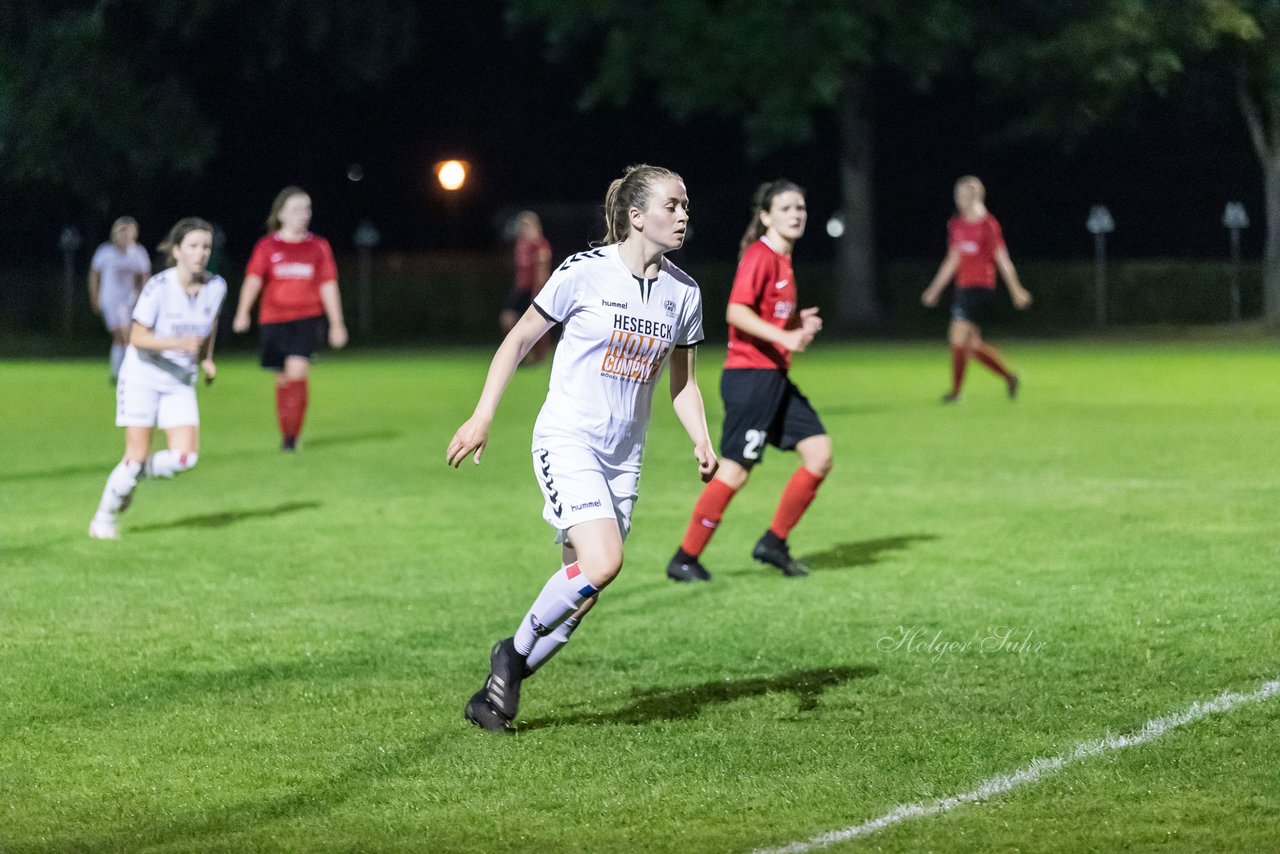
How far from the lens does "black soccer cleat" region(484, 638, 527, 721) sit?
660 centimetres

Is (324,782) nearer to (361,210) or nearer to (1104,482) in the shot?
(1104,482)

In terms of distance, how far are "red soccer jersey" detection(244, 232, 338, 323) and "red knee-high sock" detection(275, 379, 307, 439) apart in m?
0.56

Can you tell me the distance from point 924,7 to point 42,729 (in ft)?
111

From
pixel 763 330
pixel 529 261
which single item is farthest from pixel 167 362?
pixel 529 261

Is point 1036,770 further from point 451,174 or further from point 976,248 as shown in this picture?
point 451,174

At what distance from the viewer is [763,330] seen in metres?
9.57

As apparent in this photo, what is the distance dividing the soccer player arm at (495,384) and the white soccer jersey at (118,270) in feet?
59.1

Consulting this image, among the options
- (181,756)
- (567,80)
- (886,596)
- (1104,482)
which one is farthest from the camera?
(567,80)

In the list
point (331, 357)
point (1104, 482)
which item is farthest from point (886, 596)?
point (331, 357)

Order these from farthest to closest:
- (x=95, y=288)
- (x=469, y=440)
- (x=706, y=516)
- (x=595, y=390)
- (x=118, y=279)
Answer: (x=118, y=279)
(x=95, y=288)
(x=706, y=516)
(x=595, y=390)
(x=469, y=440)

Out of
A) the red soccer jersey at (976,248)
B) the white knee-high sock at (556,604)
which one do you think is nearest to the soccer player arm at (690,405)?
the white knee-high sock at (556,604)

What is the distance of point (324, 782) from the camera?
5980 millimetres

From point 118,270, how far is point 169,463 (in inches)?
507

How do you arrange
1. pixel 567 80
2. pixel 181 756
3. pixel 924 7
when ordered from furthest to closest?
1. pixel 567 80
2. pixel 924 7
3. pixel 181 756
